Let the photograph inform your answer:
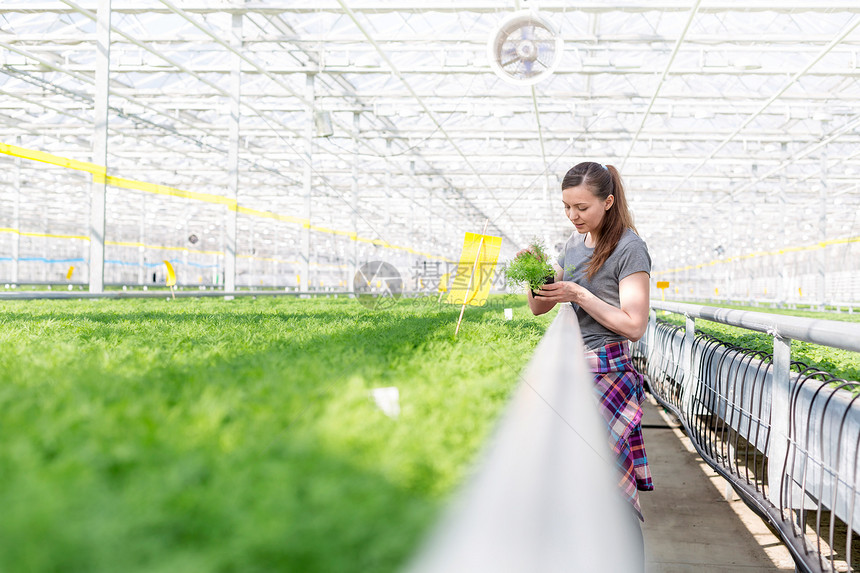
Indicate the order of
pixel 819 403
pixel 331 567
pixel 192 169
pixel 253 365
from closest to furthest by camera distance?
pixel 331 567
pixel 253 365
pixel 819 403
pixel 192 169

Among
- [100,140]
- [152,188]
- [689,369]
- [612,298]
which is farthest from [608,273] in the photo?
[152,188]

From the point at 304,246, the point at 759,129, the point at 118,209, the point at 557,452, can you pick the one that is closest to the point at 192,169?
the point at 118,209

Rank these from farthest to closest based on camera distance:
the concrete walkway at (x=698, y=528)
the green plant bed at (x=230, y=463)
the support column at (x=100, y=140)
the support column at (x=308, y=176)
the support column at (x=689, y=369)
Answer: the support column at (x=308, y=176), the support column at (x=100, y=140), the support column at (x=689, y=369), the concrete walkway at (x=698, y=528), the green plant bed at (x=230, y=463)

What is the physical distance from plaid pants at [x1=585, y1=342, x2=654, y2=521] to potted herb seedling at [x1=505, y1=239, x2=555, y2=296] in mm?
309

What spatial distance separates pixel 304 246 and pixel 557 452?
1149 centimetres

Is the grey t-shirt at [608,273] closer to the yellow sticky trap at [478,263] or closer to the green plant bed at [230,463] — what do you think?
the green plant bed at [230,463]

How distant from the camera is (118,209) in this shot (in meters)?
25.0

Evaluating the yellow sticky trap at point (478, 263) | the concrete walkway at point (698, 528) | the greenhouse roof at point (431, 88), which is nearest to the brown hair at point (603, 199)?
the concrete walkway at point (698, 528)

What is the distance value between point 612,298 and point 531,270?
390 mm

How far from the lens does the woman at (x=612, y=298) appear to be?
2041mm

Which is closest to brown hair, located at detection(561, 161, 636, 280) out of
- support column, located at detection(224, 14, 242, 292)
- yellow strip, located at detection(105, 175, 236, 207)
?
yellow strip, located at detection(105, 175, 236, 207)

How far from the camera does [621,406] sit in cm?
206

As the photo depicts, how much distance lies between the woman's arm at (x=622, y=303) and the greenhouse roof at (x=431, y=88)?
3.61 meters

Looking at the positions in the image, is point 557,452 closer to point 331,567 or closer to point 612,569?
point 612,569
